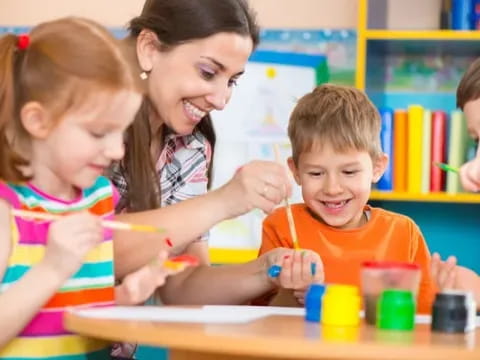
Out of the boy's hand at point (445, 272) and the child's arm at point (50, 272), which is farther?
the boy's hand at point (445, 272)

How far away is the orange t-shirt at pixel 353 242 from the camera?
2061mm

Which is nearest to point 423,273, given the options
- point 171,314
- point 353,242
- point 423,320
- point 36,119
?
point 353,242

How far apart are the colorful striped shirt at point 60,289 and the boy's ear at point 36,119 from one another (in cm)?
9

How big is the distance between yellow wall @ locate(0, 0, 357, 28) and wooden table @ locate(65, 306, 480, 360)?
7.36 feet

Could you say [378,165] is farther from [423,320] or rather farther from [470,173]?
[423,320]

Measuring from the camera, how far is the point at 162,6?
2.04 meters

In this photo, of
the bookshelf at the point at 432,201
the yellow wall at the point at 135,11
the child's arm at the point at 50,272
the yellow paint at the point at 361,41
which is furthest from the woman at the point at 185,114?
the yellow wall at the point at 135,11

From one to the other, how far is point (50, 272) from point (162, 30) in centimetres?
76

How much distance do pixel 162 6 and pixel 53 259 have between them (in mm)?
795

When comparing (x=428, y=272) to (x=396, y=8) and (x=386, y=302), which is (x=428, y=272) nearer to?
(x=386, y=302)

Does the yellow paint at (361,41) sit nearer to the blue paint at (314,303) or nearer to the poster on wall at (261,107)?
the poster on wall at (261,107)

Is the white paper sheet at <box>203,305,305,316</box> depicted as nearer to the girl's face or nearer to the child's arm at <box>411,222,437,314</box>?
the girl's face

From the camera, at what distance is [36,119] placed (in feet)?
5.03

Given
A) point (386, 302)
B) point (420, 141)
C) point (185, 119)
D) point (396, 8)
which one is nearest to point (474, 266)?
point (420, 141)
